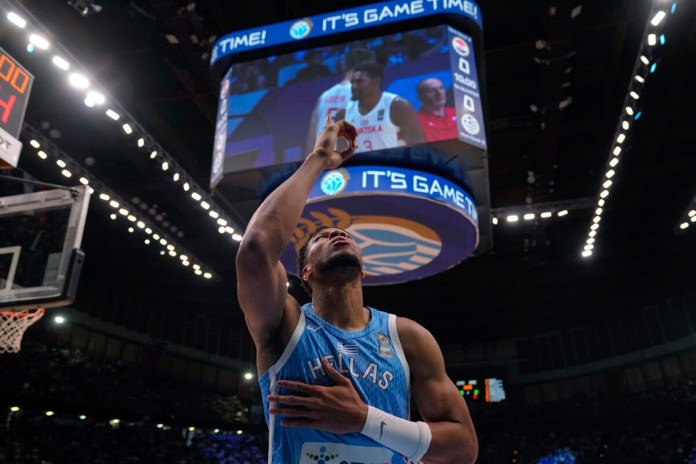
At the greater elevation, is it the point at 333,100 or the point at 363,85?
the point at 363,85

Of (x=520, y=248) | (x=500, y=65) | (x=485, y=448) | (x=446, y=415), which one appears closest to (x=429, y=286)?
(x=520, y=248)

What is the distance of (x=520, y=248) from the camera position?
16531 millimetres

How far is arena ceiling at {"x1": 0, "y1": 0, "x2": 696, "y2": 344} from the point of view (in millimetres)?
8844

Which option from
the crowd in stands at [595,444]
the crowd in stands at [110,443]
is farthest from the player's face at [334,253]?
the crowd in stands at [595,444]

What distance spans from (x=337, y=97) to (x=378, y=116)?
2.24ft

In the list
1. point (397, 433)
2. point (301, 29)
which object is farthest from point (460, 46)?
point (397, 433)

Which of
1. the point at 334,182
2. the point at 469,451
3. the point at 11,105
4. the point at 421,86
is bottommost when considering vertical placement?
the point at 469,451

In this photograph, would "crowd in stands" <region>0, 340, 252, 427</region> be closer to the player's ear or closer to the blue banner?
the blue banner

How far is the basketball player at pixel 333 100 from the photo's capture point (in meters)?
7.32

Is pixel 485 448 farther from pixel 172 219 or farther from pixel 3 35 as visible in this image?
pixel 3 35

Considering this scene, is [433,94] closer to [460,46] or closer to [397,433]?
[460,46]

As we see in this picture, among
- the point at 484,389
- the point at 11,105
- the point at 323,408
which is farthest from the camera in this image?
the point at 484,389

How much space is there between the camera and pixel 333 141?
225cm

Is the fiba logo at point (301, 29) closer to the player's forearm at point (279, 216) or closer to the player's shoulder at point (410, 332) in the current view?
the player's forearm at point (279, 216)
